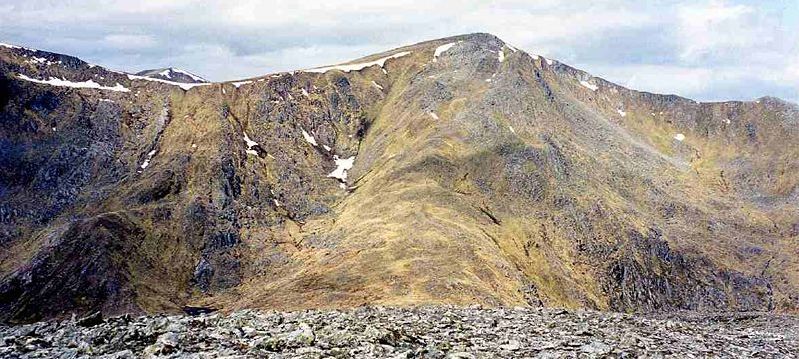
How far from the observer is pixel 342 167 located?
518 feet

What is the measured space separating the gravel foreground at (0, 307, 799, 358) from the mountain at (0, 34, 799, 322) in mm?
36618

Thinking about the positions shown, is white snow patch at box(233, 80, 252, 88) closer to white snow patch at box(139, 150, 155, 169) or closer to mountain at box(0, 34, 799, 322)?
mountain at box(0, 34, 799, 322)

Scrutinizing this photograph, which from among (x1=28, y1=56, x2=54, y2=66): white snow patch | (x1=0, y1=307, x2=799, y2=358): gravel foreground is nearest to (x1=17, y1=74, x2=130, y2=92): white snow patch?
(x1=28, y1=56, x2=54, y2=66): white snow patch

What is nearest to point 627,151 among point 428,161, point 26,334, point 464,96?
point 464,96

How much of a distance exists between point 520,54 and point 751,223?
74762 millimetres

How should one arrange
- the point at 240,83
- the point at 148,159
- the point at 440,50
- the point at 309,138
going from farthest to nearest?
the point at 440,50 < the point at 240,83 < the point at 309,138 < the point at 148,159

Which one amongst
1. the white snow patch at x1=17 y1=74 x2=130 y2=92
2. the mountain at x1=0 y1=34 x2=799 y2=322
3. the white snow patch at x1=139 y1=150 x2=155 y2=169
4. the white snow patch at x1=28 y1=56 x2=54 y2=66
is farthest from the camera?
the white snow patch at x1=28 y1=56 x2=54 y2=66

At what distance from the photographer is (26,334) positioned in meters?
29.8

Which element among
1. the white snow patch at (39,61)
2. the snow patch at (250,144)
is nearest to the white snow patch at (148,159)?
the snow patch at (250,144)

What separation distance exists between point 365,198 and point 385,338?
3935 inches

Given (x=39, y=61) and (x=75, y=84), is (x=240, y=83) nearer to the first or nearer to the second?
(x=75, y=84)

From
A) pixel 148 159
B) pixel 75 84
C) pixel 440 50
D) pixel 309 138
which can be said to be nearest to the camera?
pixel 148 159

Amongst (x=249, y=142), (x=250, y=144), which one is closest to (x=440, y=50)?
(x=249, y=142)

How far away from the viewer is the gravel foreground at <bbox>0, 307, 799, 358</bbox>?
25.2 meters
